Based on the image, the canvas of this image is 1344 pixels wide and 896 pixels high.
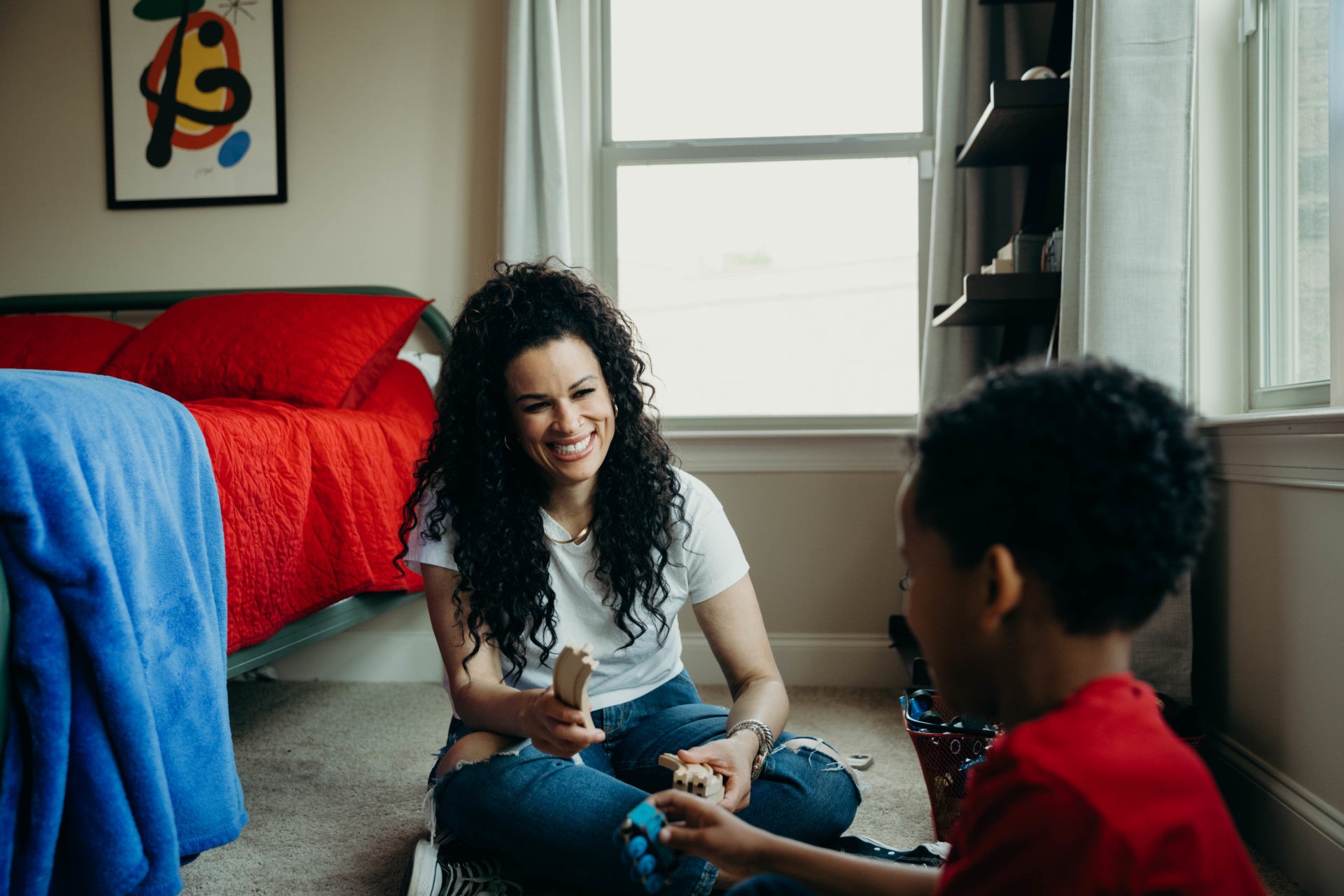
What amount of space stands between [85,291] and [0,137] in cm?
52

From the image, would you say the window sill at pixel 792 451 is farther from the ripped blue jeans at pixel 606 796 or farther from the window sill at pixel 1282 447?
the ripped blue jeans at pixel 606 796

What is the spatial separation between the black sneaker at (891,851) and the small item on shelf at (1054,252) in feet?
3.68

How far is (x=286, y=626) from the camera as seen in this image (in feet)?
6.16

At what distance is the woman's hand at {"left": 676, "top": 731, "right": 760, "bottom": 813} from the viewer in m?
1.16

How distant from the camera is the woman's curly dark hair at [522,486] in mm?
1402

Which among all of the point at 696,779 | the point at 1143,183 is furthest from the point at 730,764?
the point at 1143,183

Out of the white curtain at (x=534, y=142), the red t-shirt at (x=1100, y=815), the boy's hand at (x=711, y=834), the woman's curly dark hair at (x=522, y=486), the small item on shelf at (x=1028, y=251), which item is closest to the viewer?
the red t-shirt at (x=1100, y=815)

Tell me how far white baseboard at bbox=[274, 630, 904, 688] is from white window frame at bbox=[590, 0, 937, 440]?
476 millimetres

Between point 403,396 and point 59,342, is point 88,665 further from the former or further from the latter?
point 59,342

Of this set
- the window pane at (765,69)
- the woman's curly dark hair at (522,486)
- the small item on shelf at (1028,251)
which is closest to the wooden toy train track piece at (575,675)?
the woman's curly dark hair at (522,486)

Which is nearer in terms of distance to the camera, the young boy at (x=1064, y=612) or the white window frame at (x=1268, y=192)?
the young boy at (x=1064, y=612)

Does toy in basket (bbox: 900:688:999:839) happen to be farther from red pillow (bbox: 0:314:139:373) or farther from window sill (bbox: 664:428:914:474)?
red pillow (bbox: 0:314:139:373)

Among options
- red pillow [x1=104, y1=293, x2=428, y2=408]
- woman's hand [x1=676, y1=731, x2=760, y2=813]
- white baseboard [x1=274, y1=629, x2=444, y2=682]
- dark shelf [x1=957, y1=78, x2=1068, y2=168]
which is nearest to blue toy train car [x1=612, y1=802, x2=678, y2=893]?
woman's hand [x1=676, y1=731, x2=760, y2=813]

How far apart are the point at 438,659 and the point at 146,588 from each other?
1.54 meters
